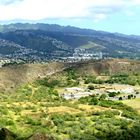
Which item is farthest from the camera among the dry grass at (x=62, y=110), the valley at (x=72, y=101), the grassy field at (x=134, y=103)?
the grassy field at (x=134, y=103)

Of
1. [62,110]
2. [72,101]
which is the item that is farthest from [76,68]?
[62,110]

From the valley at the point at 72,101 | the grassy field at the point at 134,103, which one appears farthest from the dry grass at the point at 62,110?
the grassy field at the point at 134,103

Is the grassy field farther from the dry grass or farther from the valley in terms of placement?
the dry grass

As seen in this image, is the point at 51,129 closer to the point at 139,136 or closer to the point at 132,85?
the point at 139,136

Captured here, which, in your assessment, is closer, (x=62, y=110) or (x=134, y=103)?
(x=62, y=110)

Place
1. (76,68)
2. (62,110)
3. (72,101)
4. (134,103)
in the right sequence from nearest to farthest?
(62,110), (134,103), (72,101), (76,68)

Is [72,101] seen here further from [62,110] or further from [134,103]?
[62,110]

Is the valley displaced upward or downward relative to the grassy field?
upward

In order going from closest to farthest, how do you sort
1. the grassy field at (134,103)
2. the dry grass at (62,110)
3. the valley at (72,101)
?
the valley at (72,101)
the dry grass at (62,110)
the grassy field at (134,103)

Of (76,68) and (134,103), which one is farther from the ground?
(76,68)

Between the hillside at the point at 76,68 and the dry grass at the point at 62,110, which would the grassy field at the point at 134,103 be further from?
the hillside at the point at 76,68

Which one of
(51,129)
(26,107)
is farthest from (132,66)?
(51,129)

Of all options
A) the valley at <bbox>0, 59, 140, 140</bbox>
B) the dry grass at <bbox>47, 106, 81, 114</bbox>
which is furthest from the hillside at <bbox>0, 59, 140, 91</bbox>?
the dry grass at <bbox>47, 106, 81, 114</bbox>
